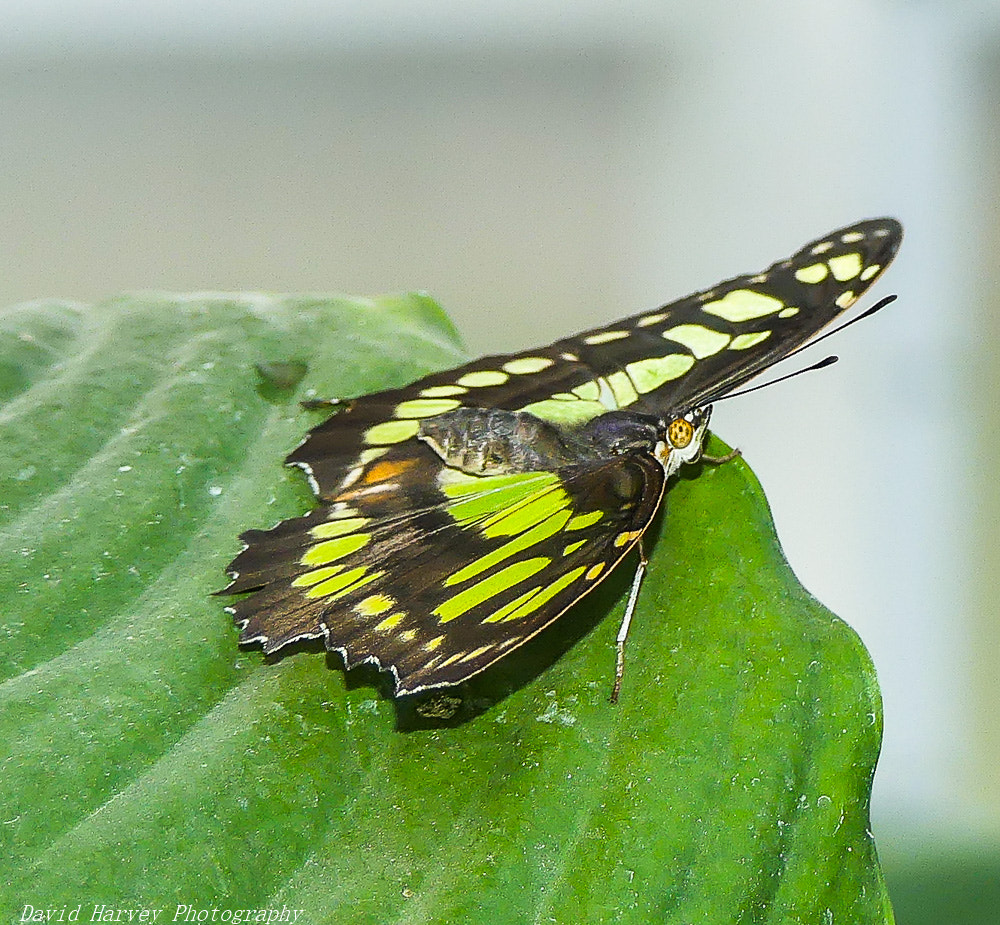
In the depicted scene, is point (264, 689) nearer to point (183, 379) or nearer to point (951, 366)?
point (183, 379)

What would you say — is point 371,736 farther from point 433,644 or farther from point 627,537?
point 627,537

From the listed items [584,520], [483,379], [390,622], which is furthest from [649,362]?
[390,622]

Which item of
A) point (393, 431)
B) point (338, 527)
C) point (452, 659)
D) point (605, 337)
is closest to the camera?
point (452, 659)

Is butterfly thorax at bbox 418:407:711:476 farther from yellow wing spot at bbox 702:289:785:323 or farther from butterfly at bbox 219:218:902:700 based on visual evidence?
yellow wing spot at bbox 702:289:785:323

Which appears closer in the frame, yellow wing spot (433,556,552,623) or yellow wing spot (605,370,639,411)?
yellow wing spot (433,556,552,623)

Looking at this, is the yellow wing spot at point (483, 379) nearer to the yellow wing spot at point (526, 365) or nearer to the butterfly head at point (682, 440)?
the yellow wing spot at point (526, 365)

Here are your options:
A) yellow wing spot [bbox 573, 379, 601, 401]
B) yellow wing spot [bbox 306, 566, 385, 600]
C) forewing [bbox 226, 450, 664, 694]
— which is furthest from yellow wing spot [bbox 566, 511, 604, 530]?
yellow wing spot [bbox 573, 379, 601, 401]

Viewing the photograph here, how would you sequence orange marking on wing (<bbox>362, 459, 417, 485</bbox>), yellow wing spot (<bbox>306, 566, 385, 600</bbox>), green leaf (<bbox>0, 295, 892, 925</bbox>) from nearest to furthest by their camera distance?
green leaf (<bbox>0, 295, 892, 925</bbox>) < yellow wing spot (<bbox>306, 566, 385, 600</bbox>) < orange marking on wing (<bbox>362, 459, 417, 485</bbox>)

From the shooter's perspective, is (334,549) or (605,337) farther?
(605,337)
